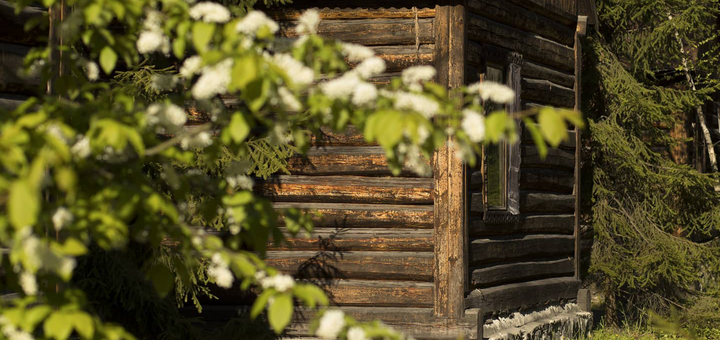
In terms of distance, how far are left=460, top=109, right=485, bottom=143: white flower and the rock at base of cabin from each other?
6.59m

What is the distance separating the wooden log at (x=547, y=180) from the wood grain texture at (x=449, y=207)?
2007mm

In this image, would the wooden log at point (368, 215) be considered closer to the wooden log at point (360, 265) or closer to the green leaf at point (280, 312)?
the wooden log at point (360, 265)

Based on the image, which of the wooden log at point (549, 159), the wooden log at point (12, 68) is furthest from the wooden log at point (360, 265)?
the wooden log at point (12, 68)

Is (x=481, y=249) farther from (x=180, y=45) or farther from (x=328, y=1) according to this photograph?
(x=180, y=45)

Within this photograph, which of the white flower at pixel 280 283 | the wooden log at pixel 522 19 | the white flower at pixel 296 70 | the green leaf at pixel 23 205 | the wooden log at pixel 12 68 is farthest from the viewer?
the wooden log at pixel 522 19

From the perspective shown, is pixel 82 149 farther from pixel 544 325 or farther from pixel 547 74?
pixel 547 74

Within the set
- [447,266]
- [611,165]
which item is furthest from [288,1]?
[611,165]

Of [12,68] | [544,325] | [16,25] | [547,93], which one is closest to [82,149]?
[12,68]

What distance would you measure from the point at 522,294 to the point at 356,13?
3.96m

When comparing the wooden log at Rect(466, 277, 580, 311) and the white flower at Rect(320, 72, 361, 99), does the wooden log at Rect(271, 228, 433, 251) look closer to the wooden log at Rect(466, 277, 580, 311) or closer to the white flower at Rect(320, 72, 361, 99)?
the wooden log at Rect(466, 277, 580, 311)

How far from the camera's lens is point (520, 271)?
999cm

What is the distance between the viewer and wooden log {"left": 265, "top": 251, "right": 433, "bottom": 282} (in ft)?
27.5

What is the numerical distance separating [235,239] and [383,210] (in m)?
5.38

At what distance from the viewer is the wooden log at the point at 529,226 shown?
8.96m
